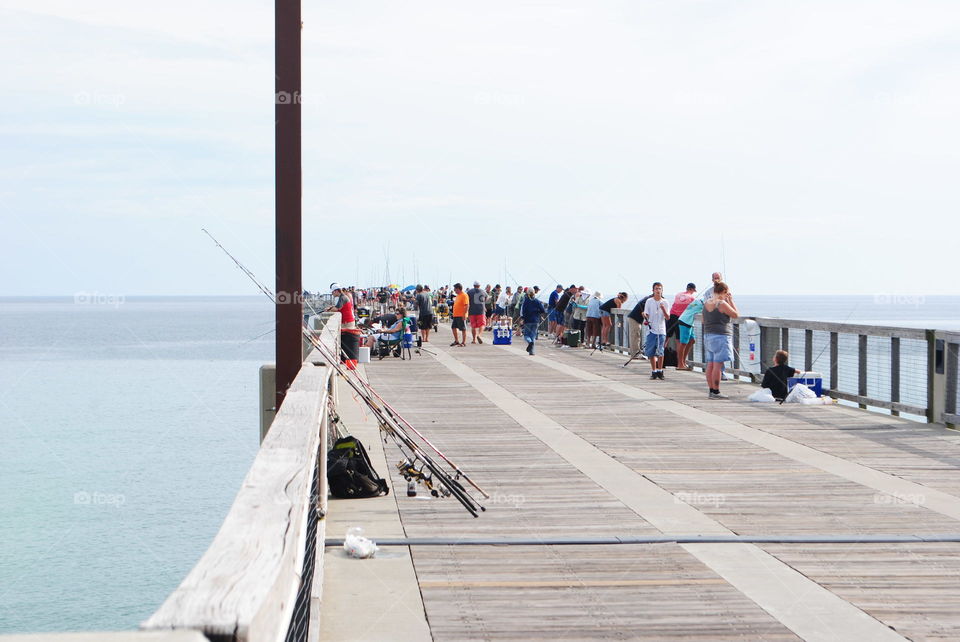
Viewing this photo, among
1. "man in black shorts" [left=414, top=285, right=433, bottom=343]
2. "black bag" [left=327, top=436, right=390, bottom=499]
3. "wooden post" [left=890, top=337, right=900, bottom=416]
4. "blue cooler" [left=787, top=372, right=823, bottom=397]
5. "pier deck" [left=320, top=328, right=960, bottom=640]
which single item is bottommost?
"pier deck" [left=320, top=328, right=960, bottom=640]

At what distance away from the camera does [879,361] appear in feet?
50.8

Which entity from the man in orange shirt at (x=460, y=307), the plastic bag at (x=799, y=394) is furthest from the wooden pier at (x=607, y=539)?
the man in orange shirt at (x=460, y=307)

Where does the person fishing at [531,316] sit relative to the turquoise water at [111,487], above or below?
above

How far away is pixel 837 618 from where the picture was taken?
5801 mm

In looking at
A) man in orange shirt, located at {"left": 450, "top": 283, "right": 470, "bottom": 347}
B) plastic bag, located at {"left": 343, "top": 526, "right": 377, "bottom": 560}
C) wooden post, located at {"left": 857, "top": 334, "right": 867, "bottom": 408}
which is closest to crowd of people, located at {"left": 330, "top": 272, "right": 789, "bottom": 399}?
man in orange shirt, located at {"left": 450, "top": 283, "right": 470, "bottom": 347}

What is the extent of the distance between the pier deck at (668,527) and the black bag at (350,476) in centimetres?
16

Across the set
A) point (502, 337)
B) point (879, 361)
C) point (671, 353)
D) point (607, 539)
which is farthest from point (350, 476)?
point (502, 337)

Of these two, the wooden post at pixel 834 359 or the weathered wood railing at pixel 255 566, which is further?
the wooden post at pixel 834 359

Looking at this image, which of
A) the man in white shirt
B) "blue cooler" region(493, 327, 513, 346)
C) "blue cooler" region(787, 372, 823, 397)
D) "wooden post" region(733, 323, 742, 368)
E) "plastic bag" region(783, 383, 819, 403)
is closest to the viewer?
"plastic bag" region(783, 383, 819, 403)

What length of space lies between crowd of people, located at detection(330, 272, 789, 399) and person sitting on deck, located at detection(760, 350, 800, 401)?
5 centimetres

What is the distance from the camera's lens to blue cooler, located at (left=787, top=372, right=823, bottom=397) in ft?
54.2

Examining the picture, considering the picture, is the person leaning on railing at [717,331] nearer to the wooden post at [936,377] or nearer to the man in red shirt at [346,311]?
the wooden post at [936,377]

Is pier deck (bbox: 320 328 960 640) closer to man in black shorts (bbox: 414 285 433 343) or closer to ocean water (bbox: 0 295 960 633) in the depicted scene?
ocean water (bbox: 0 295 960 633)

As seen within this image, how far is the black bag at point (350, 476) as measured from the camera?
9.07m
